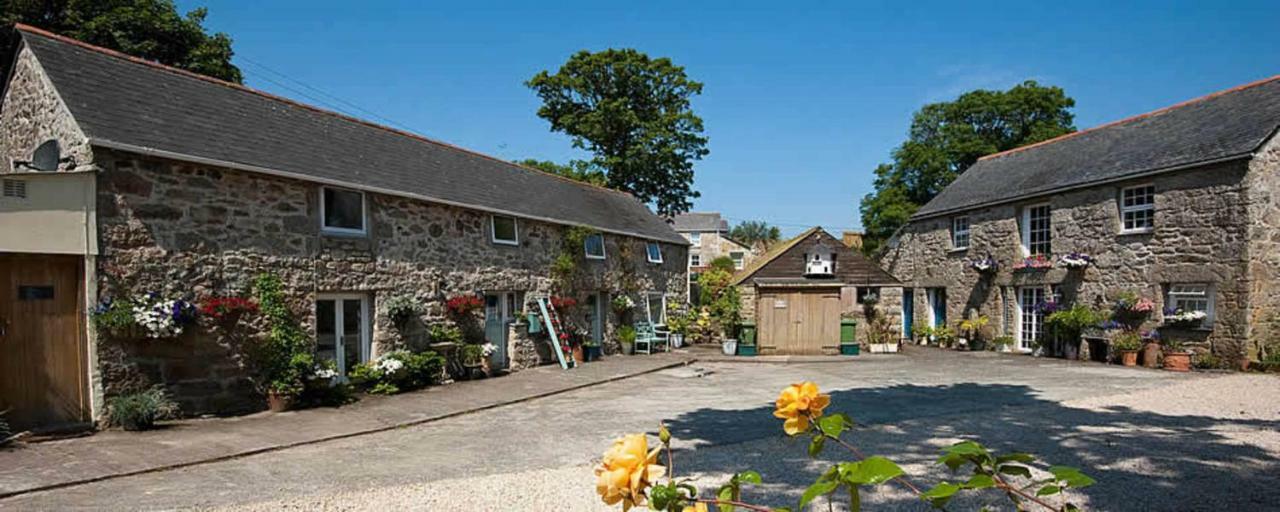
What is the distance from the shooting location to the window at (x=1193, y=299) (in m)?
14.6

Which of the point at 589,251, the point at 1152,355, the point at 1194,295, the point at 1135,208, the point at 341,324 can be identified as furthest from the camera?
the point at 589,251

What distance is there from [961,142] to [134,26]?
126 ft

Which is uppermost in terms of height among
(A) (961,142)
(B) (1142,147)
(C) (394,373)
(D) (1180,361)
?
(A) (961,142)

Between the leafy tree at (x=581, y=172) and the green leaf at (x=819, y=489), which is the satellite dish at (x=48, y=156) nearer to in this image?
the green leaf at (x=819, y=489)

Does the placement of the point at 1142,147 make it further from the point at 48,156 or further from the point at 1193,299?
the point at 48,156

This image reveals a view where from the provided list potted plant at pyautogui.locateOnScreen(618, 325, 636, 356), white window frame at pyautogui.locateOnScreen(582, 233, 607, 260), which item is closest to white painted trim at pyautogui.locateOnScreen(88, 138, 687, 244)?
white window frame at pyautogui.locateOnScreen(582, 233, 607, 260)

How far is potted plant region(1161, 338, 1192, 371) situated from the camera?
14492mm

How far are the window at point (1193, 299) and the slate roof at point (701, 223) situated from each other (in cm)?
4343

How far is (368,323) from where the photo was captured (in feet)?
38.8

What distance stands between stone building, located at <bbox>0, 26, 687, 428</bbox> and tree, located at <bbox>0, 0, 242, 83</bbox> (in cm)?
1193

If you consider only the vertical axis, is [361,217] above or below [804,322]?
above

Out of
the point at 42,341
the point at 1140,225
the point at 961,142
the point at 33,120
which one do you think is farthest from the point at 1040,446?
the point at 961,142

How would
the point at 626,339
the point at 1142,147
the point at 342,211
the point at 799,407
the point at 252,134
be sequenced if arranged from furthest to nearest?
the point at 626,339 < the point at 1142,147 < the point at 342,211 < the point at 252,134 < the point at 799,407

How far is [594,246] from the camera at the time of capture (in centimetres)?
1878
